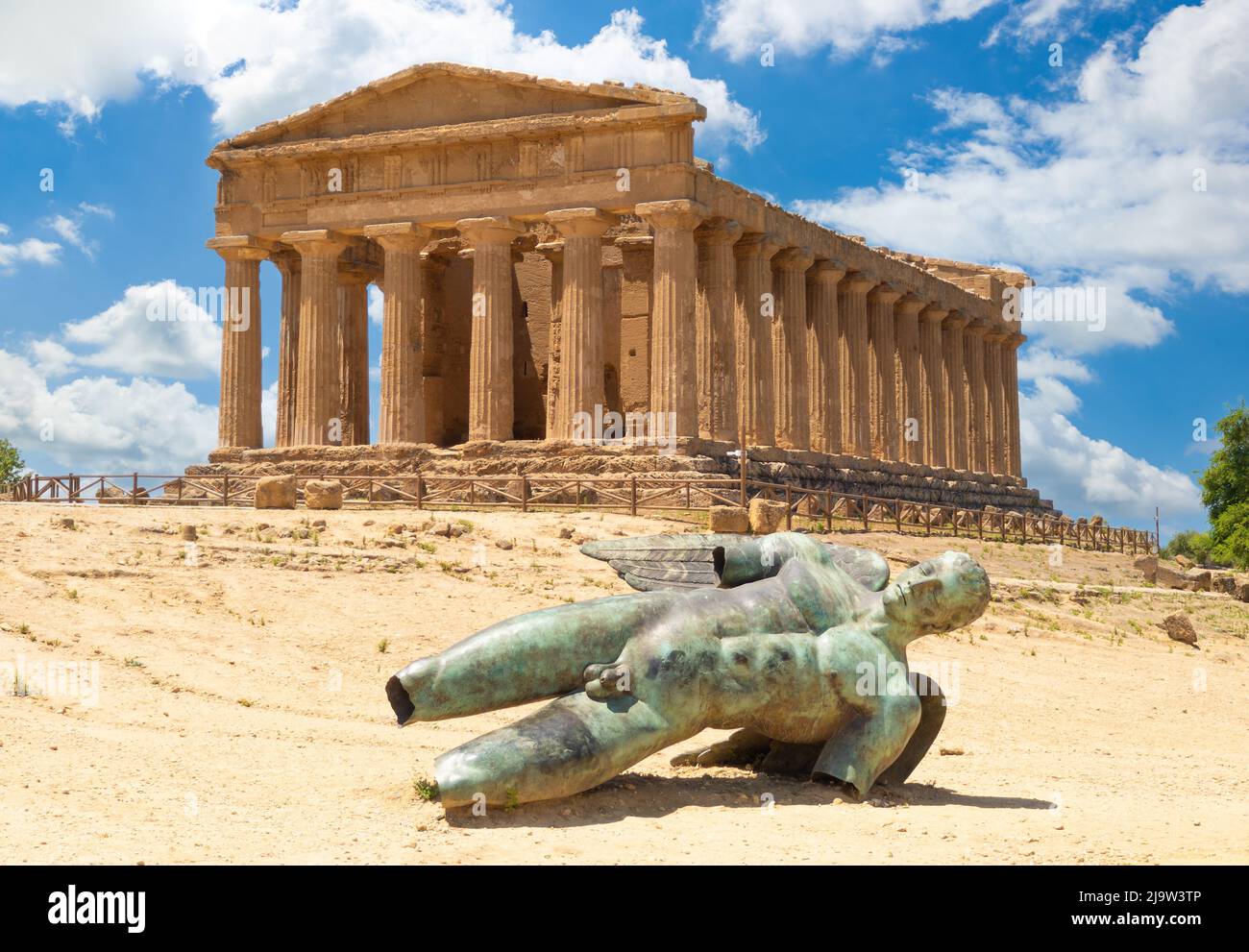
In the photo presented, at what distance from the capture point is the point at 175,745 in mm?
11148

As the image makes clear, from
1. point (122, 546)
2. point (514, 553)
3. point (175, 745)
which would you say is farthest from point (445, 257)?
point (175, 745)

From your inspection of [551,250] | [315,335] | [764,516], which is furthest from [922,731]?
[551,250]

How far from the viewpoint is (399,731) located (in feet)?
42.4

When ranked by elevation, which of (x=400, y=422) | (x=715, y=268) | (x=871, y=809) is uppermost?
(x=715, y=268)

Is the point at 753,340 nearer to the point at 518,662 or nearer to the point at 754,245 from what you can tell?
the point at 754,245

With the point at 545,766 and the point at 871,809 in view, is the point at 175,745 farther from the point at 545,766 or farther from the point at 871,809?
the point at 871,809

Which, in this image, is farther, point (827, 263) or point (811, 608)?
point (827, 263)

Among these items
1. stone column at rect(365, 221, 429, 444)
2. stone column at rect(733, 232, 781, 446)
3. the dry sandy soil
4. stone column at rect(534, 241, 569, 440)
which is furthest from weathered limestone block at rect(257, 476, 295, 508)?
stone column at rect(733, 232, 781, 446)

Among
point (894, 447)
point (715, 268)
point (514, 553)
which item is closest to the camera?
point (514, 553)

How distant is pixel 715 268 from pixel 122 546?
23166 millimetres

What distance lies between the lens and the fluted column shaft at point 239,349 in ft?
142

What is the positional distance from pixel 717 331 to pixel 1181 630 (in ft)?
56.1

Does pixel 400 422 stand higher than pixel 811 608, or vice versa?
pixel 400 422

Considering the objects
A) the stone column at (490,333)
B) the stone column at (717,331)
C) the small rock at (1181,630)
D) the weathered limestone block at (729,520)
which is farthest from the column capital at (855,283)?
the small rock at (1181,630)
